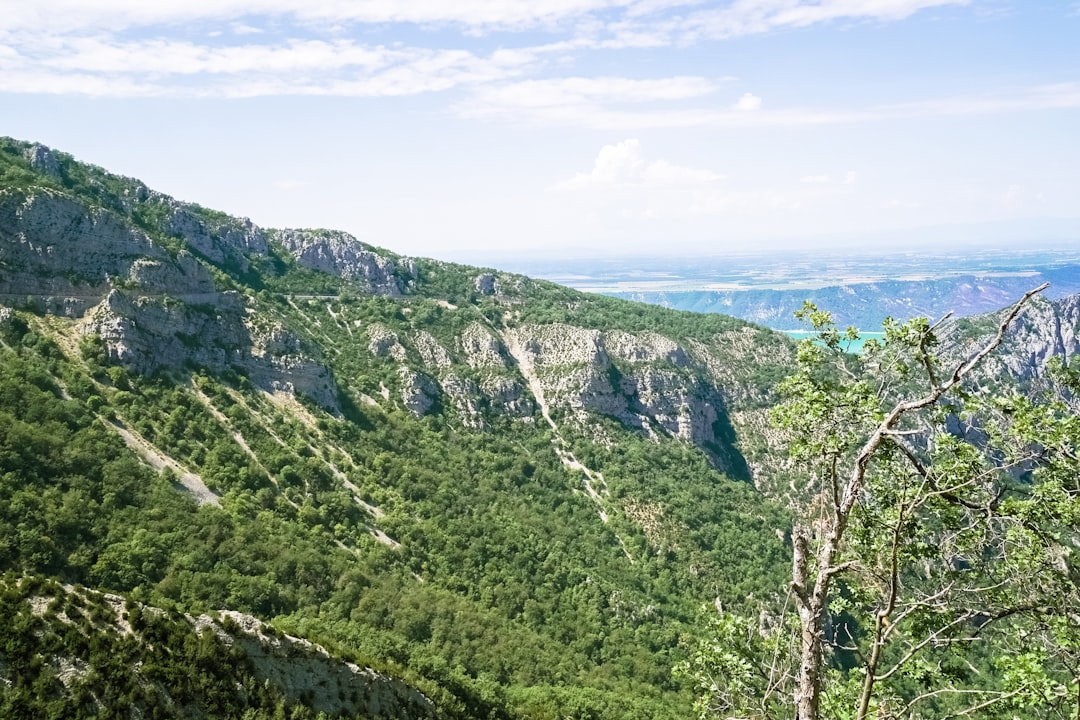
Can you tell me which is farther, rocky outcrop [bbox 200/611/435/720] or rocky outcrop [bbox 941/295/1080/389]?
rocky outcrop [bbox 941/295/1080/389]

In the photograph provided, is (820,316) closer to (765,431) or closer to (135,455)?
(135,455)

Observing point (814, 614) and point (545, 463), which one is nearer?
point (814, 614)

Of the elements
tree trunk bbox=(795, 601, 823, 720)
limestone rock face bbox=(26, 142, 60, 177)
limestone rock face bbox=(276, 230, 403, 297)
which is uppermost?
limestone rock face bbox=(26, 142, 60, 177)

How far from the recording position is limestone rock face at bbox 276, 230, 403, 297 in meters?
139

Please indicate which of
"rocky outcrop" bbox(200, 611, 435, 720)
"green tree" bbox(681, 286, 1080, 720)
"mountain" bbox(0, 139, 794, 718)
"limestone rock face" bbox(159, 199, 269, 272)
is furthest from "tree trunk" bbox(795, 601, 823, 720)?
"limestone rock face" bbox(159, 199, 269, 272)

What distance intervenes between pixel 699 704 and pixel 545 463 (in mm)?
99267

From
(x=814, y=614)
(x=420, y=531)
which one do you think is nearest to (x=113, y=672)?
(x=814, y=614)

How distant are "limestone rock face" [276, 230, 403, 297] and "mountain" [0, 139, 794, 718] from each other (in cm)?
51

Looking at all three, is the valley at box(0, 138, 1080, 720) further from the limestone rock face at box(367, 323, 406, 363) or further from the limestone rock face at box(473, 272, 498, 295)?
the limestone rock face at box(473, 272, 498, 295)

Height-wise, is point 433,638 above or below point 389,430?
below

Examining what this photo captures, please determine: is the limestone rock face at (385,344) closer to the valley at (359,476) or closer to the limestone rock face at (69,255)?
the valley at (359,476)

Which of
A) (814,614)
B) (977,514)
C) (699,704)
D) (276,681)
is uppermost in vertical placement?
(977,514)

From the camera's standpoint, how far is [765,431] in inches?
5404

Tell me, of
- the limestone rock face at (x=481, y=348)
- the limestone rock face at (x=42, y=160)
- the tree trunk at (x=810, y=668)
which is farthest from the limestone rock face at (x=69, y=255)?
the tree trunk at (x=810, y=668)
